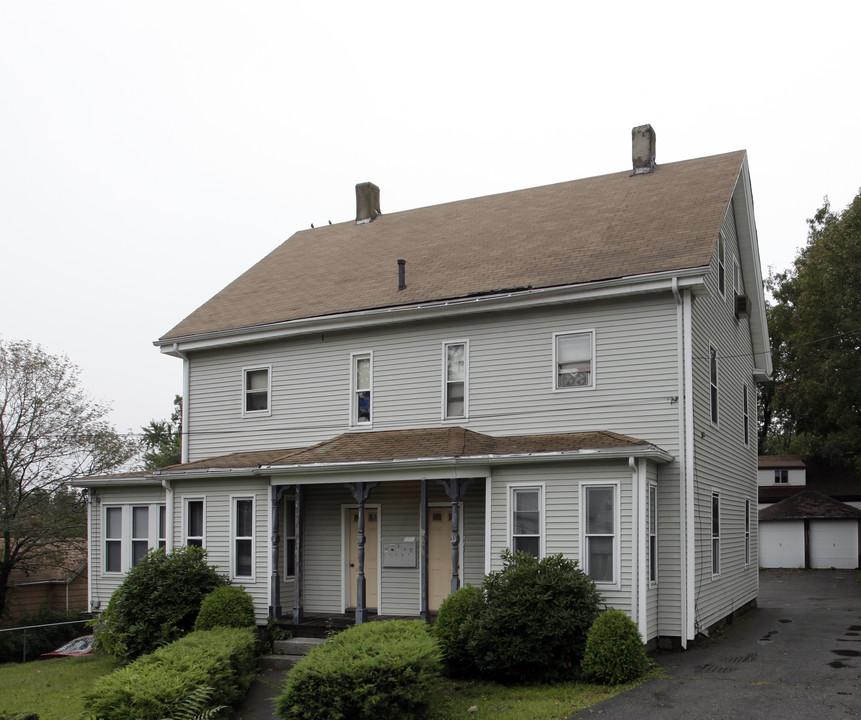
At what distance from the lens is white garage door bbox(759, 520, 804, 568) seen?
38.2 meters

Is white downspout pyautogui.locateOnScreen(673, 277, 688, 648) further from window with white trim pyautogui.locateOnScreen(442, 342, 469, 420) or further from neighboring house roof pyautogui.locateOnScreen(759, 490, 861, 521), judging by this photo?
neighboring house roof pyautogui.locateOnScreen(759, 490, 861, 521)

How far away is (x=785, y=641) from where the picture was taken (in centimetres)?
1563

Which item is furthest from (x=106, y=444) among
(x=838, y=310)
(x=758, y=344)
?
(x=838, y=310)

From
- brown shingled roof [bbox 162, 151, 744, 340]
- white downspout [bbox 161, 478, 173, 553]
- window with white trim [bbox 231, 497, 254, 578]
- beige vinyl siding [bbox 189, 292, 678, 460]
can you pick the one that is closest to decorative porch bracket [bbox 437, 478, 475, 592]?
beige vinyl siding [bbox 189, 292, 678, 460]

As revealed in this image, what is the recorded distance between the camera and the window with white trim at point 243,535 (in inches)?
687

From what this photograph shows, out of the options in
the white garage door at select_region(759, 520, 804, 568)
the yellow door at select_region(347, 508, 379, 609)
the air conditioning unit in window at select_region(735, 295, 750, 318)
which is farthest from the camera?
the white garage door at select_region(759, 520, 804, 568)

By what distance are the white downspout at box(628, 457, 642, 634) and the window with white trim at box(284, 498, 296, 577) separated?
7.19 m

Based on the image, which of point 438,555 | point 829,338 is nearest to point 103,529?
point 438,555

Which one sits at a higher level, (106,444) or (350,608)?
(106,444)

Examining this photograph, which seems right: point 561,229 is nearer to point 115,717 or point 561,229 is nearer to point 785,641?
point 785,641

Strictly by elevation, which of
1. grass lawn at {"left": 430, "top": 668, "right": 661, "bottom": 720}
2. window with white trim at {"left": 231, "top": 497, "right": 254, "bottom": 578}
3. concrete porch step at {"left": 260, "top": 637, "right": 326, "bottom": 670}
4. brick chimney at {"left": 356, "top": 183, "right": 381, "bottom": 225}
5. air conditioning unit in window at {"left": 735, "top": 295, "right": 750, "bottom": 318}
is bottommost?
concrete porch step at {"left": 260, "top": 637, "right": 326, "bottom": 670}

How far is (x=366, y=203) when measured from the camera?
973 inches

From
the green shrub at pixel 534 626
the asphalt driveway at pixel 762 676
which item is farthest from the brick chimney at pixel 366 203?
the asphalt driveway at pixel 762 676

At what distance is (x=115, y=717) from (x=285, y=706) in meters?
1.89
